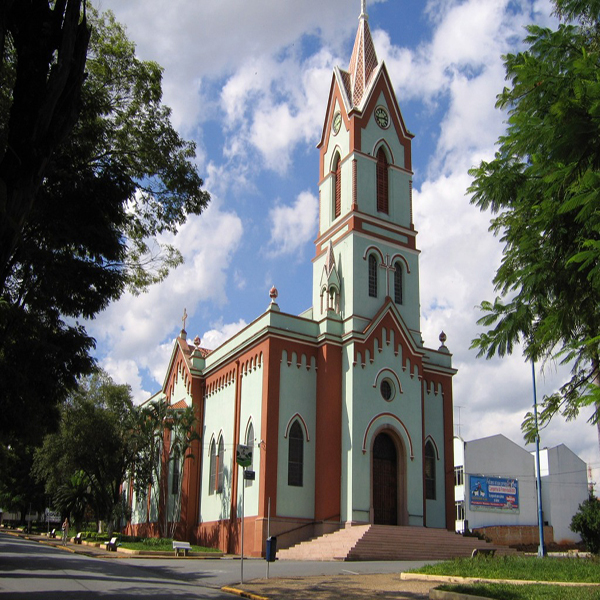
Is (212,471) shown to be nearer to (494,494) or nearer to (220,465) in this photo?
(220,465)

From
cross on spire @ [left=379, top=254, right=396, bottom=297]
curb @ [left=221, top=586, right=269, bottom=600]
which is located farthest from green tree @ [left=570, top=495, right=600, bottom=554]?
curb @ [left=221, top=586, right=269, bottom=600]

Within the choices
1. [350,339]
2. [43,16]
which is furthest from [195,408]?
[43,16]

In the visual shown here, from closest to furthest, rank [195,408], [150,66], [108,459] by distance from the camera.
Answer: [150,66] < [195,408] < [108,459]

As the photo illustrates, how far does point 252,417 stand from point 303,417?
2351mm

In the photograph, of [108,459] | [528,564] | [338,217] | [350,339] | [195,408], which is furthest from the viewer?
[108,459]

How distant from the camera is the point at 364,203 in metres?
34.1

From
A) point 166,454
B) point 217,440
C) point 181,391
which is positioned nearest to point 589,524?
point 217,440

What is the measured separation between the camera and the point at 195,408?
37000 mm

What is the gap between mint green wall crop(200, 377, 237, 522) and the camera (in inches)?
1277

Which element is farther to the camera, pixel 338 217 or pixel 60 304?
pixel 338 217

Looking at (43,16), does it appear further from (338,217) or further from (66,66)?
(338,217)

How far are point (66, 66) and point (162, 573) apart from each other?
46.9ft

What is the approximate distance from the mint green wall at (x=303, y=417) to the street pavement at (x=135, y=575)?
18.2 ft

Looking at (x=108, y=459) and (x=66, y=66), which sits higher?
(x=66, y=66)
